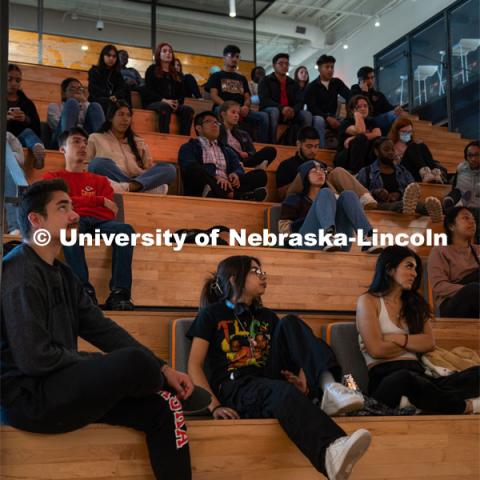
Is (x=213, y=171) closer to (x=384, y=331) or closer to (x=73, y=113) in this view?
(x=73, y=113)

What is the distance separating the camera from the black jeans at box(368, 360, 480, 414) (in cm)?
278

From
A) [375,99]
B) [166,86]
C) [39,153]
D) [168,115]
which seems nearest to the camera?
[39,153]

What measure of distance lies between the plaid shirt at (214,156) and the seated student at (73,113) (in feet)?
2.78

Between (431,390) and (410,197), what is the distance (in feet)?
6.53

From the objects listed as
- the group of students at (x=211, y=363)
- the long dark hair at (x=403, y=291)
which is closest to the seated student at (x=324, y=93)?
A: the long dark hair at (x=403, y=291)

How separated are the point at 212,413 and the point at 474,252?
2101 millimetres

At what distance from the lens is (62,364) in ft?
6.31

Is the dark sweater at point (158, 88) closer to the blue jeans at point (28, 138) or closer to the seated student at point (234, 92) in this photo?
the seated student at point (234, 92)

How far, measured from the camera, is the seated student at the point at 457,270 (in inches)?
145

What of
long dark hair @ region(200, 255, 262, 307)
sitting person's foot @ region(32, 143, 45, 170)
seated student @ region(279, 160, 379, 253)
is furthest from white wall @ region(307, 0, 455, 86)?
long dark hair @ region(200, 255, 262, 307)

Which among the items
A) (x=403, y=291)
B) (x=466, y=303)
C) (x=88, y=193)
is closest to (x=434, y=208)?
(x=466, y=303)

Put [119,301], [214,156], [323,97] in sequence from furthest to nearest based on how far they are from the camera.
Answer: [323,97], [214,156], [119,301]

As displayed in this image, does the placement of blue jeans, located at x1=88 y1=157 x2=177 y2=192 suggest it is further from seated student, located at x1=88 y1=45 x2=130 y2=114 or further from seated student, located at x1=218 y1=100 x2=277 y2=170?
seated student, located at x1=88 y1=45 x2=130 y2=114

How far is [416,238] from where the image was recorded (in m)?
4.68
